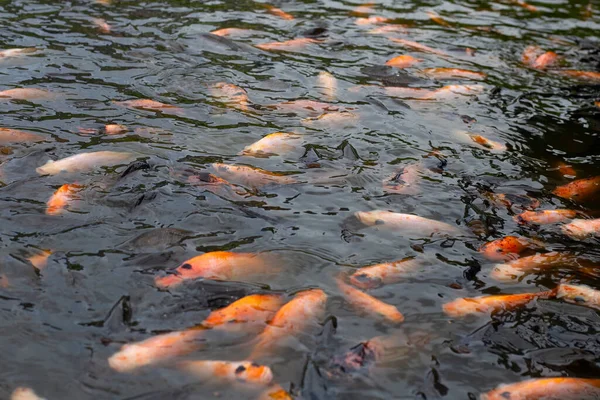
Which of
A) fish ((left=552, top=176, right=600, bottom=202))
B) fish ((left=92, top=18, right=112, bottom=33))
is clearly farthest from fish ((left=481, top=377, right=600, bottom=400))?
fish ((left=92, top=18, right=112, bottom=33))

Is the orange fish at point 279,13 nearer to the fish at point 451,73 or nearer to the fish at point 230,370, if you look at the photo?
the fish at point 451,73

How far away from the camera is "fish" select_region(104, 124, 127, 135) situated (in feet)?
22.3

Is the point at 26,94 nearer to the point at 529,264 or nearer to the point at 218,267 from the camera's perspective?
the point at 218,267

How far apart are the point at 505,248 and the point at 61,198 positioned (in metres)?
3.62

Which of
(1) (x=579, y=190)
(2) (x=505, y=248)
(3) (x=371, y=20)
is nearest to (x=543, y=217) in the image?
(2) (x=505, y=248)

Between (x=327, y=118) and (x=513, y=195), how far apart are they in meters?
2.27

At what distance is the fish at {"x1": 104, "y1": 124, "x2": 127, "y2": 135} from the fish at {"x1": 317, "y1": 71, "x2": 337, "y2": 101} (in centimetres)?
251

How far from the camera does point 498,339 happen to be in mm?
4375

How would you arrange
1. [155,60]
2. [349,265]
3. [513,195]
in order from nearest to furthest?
[349,265] < [513,195] < [155,60]

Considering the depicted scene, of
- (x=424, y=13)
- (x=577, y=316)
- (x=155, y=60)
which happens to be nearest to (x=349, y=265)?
(x=577, y=316)

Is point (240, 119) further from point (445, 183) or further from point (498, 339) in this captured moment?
point (498, 339)

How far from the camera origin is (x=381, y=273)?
16.2 ft

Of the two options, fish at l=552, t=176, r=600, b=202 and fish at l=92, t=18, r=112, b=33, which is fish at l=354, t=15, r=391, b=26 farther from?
fish at l=552, t=176, r=600, b=202

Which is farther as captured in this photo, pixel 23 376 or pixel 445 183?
pixel 445 183
